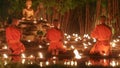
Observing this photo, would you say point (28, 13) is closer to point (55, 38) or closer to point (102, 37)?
point (55, 38)

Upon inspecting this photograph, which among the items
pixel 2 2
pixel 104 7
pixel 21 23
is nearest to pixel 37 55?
pixel 21 23

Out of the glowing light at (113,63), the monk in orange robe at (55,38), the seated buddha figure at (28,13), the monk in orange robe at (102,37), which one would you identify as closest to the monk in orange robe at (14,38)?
the monk in orange robe at (55,38)

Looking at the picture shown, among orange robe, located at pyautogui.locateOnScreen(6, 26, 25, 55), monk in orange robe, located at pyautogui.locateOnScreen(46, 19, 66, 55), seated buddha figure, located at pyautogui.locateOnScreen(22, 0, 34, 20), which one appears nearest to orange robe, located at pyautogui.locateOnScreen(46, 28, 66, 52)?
monk in orange robe, located at pyautogui.locateOnScreen(46, 19, 66, 55)

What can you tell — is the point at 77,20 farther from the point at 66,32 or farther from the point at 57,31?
the point at 57,31

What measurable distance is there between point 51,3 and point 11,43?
1109cm

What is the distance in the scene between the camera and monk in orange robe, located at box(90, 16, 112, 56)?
48.0ft

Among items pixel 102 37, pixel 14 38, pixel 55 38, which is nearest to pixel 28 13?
pixel 14 38

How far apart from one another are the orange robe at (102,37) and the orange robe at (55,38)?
1.33 meters

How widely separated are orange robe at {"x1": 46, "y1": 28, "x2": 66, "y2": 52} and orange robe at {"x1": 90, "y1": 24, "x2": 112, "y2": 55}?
133cm

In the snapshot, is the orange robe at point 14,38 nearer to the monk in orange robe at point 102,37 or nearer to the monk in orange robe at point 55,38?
the monk in orange robe at point 55,38

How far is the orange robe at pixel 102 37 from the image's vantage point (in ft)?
48.0

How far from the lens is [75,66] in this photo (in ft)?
38.7

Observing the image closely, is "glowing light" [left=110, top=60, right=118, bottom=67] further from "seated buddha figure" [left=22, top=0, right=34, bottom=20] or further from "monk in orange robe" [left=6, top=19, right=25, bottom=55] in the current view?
"seated buddha figure" [left=22, top=0, right=34, bottom=20]

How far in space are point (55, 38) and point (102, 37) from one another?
1.79m
